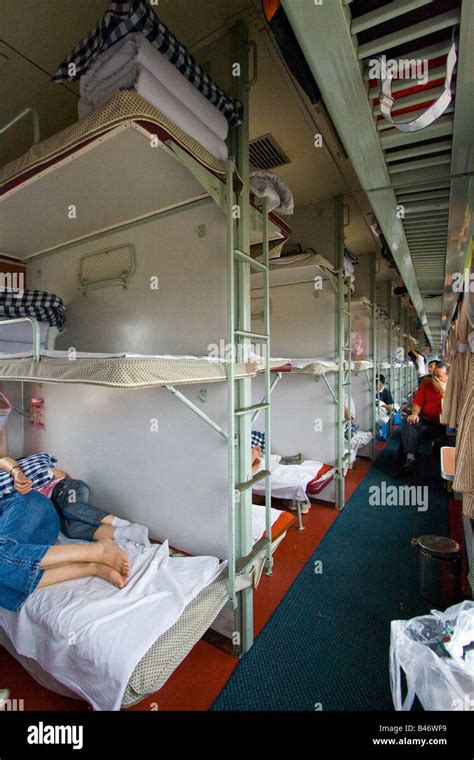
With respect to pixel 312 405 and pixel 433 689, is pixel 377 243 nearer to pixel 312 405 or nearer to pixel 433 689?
pixel 312 405

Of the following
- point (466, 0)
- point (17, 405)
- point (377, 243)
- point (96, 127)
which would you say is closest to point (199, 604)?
point (96, 127)

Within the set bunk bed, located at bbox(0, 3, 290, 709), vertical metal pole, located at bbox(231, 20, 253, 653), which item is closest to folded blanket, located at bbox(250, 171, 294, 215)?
bunk bed, located at bbox(0, 3, 290, 709)

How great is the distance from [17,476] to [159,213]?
2.10m

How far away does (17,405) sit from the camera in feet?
11.3

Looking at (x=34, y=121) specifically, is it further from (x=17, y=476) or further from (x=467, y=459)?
(x=467, y=459)

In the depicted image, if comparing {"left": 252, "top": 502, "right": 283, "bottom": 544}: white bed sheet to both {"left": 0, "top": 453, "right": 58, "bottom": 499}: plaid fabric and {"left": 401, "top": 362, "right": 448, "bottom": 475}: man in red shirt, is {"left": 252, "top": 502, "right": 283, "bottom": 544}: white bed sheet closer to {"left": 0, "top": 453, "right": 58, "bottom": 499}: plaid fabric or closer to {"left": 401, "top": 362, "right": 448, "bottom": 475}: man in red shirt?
{"left": 0, "top": 453, "right": 58, "bottom": 499}: plaid fabric

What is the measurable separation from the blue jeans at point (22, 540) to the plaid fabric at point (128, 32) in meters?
2.39

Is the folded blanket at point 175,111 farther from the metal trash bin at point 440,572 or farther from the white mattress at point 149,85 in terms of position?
the metal trash bin at point 440,572

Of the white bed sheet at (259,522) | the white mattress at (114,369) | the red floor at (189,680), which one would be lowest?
the red floor at (189,680)

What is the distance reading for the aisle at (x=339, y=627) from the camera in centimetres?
179

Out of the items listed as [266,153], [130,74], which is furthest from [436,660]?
[266,153]

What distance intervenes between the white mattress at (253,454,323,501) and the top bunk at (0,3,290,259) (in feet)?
8.40

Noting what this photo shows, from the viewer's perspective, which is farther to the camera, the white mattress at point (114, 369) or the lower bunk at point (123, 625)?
the lower bunk at point (123, 625)

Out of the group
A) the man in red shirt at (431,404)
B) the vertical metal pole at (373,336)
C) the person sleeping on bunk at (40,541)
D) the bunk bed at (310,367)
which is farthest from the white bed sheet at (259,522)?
the vertical metal pole at (373,336)
